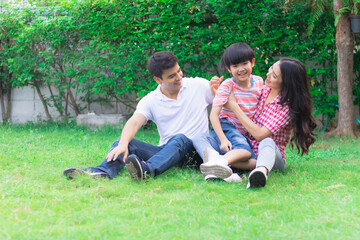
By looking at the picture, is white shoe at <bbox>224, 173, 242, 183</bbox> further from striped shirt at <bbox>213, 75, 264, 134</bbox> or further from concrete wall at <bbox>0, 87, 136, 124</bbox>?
concrete wall at <bbox>0, 87, 136, 124</bbox>

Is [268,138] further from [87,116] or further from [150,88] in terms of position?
[87,116]

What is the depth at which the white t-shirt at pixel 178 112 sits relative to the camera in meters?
4.09

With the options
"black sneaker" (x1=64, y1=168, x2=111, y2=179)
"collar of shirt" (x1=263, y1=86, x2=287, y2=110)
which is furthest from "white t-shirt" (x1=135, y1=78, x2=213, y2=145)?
"black sneaker" (x1=64, y1=168, x2=111, y2=179)

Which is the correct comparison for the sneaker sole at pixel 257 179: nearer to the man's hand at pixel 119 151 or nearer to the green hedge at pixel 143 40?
the man's hand at pixel 119 151

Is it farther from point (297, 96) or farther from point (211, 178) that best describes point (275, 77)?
point (211, 178)

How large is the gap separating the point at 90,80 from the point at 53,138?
1.60 m

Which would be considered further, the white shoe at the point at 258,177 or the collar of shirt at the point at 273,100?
the collar of shirt at the point at 273,100

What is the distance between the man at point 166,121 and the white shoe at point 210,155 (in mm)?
250

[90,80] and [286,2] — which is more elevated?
[286,2]

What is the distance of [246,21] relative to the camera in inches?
267

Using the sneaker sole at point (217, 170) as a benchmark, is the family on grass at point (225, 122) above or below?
above

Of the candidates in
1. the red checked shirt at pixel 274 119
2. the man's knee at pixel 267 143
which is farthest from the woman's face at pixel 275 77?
the man's knee at pixel 267 143

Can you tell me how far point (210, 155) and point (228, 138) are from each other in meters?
0.30

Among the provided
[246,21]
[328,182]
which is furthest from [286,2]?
[328,182]
